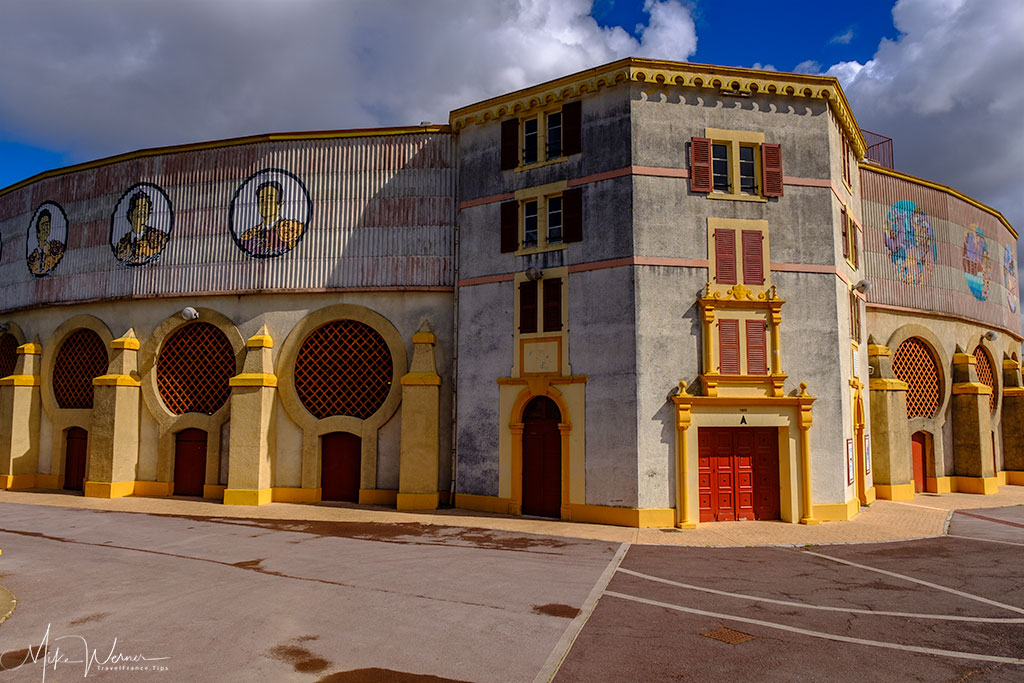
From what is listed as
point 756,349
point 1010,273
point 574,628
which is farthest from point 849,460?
point 1010,273

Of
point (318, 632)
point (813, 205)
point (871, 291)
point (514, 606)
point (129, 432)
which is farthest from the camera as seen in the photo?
point (871, 291)

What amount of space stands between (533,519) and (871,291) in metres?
14.5

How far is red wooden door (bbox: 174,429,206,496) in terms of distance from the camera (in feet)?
67.1

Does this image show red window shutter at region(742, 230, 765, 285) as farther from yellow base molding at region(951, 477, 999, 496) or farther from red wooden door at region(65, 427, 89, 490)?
red wooden door at region(65, 427, 89, 490)

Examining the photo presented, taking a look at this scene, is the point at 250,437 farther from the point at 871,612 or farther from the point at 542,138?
the point at 871,612

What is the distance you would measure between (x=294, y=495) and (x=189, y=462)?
3.92 meters

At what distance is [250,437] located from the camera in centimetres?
1892

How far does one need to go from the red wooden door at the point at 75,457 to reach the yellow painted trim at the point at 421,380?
11934mm

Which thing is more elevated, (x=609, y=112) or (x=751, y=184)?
(x=609, y=112)

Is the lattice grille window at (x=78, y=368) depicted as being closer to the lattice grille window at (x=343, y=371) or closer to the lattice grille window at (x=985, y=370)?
the lattice grille window at (x=343, y=371)

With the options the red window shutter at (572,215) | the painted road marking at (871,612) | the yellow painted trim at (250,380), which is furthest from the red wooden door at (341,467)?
the painted road marking at (871,612)

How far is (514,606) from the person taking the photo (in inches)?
356

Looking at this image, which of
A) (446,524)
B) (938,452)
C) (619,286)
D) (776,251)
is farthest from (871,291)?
(446,524)

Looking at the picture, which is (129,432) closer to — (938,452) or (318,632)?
(318,632)
